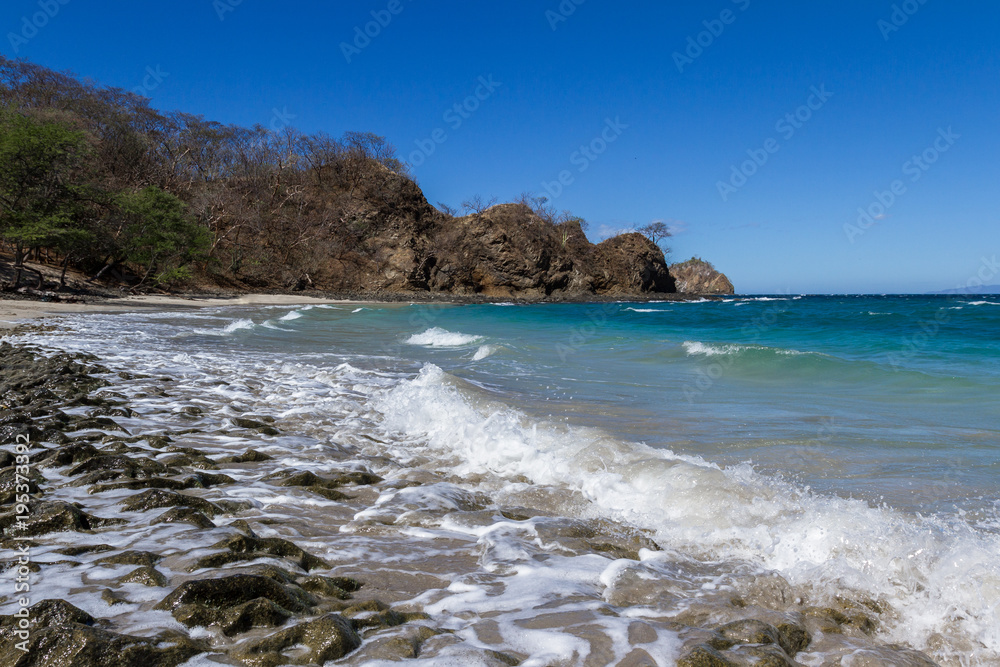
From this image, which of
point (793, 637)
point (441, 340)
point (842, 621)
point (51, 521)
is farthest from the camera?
point (441, 340)

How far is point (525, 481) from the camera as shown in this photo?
4391 mm

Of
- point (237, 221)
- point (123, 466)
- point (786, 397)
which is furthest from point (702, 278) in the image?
point (123, 466)

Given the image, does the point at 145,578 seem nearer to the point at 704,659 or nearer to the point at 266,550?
the point at 266,550

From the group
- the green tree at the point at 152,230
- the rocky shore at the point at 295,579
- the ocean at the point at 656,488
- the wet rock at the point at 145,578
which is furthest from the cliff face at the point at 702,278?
the wet rock at the point at 145,578

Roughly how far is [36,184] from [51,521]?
1035 inches

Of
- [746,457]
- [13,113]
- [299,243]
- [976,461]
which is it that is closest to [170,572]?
[746,457]

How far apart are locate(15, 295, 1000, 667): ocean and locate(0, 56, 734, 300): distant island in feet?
61.8

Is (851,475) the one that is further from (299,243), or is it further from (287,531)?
(299,243)

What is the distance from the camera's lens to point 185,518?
10.0 feet

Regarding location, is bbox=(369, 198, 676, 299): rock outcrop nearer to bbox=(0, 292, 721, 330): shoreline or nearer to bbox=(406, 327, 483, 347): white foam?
bbox=(0, 292, 721, 330): shoreline

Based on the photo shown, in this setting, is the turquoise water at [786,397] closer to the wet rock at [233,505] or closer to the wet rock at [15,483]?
the wet rock at [233,505]

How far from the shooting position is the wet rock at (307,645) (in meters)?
1.88

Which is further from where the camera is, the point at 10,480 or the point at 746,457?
the point at 746,457

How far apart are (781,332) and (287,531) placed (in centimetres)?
2179
